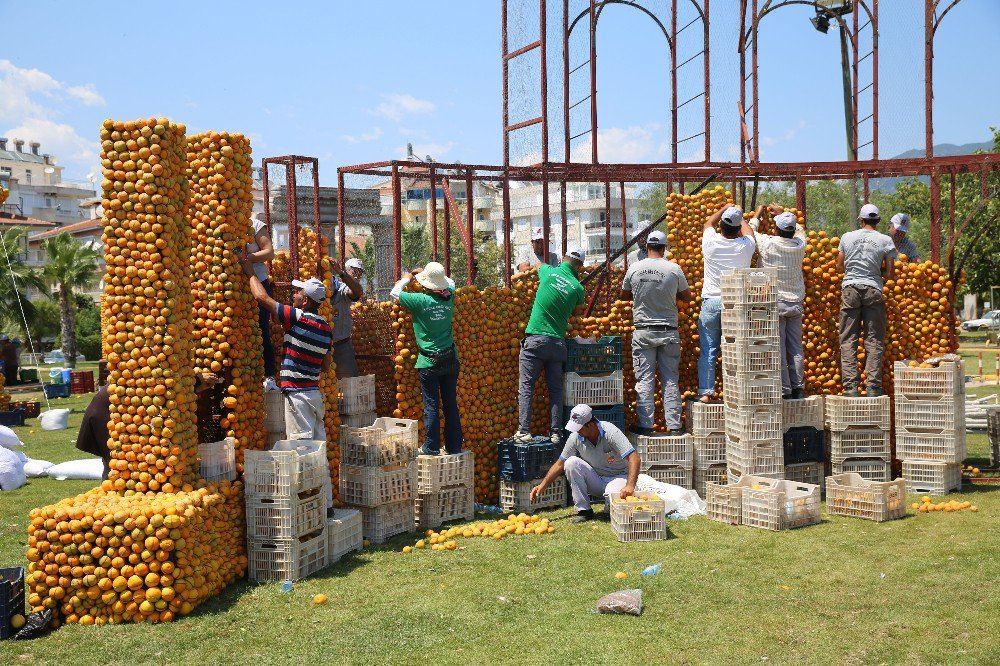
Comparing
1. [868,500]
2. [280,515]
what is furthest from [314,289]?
[868,500]

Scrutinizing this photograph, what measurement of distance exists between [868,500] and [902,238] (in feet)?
13.6

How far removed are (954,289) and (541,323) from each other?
521 cm

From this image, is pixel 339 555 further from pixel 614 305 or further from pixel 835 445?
pixel 835 445

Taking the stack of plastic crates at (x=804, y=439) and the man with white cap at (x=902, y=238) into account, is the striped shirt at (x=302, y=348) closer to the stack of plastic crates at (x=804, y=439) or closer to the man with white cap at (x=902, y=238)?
the stack of plastic crates at (x=804, y=439)

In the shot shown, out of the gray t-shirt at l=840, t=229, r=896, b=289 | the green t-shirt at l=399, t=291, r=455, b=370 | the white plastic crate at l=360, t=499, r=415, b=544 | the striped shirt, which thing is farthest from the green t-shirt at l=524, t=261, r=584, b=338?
the gray t-shirt at l=840, t=229, r=896, b=289

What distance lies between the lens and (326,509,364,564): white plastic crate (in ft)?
25.8

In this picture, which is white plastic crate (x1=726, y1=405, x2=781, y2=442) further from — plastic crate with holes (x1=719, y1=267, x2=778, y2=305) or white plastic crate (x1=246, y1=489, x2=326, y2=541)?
white plastic crate (x1=246, y1=489, x2=326, y2=541)

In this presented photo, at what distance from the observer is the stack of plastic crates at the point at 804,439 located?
393 inches

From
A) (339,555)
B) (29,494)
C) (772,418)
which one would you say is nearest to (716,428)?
(772,418)

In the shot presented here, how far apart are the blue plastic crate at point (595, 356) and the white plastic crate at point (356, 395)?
86.8 inches

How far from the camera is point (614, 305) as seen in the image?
10820 millimetres

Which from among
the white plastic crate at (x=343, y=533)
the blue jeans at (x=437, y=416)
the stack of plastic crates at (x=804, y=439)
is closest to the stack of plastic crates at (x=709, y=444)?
the stack of plastic crates at (x=804, y=439)

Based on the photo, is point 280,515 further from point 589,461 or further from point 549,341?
point 549,341

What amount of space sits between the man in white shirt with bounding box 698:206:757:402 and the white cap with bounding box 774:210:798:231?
0.32 m
